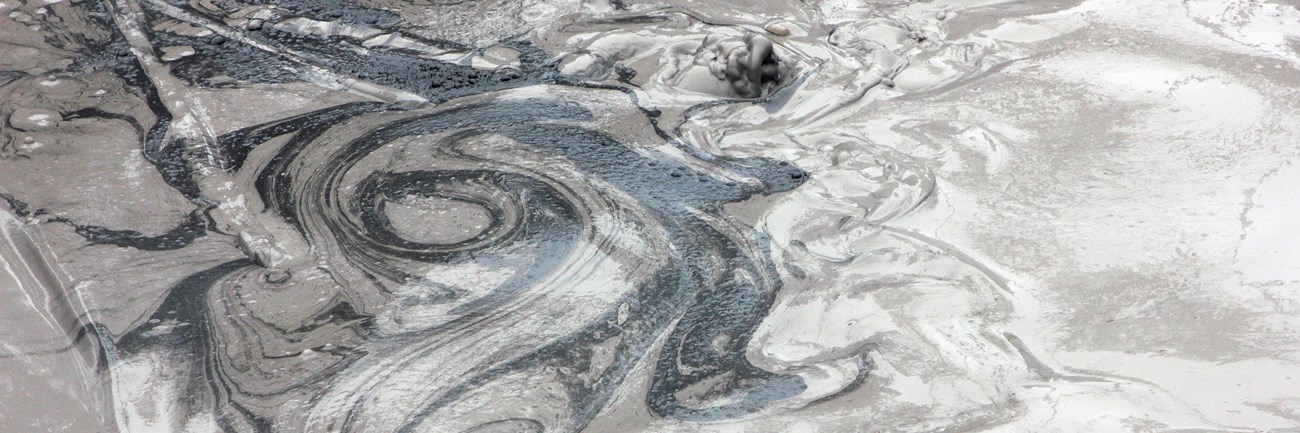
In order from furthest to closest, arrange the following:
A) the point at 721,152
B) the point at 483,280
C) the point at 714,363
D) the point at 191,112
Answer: the point at 191,112
the point at 721,152
the point at 483,280
the point at 714,363

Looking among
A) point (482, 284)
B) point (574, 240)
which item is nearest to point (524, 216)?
point (574, 240)

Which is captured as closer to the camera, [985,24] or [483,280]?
[483,280]

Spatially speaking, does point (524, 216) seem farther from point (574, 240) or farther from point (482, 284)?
point (482, 284)

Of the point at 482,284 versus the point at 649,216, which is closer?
the point at 482,284

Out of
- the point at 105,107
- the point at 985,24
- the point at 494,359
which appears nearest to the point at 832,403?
the point at 494,359

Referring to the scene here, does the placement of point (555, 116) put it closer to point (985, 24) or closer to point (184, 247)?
point (184, 247)

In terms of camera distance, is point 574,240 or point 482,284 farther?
point 574,240

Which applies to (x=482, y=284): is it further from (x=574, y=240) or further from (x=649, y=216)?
(x=649, y=216)

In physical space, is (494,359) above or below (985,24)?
below
